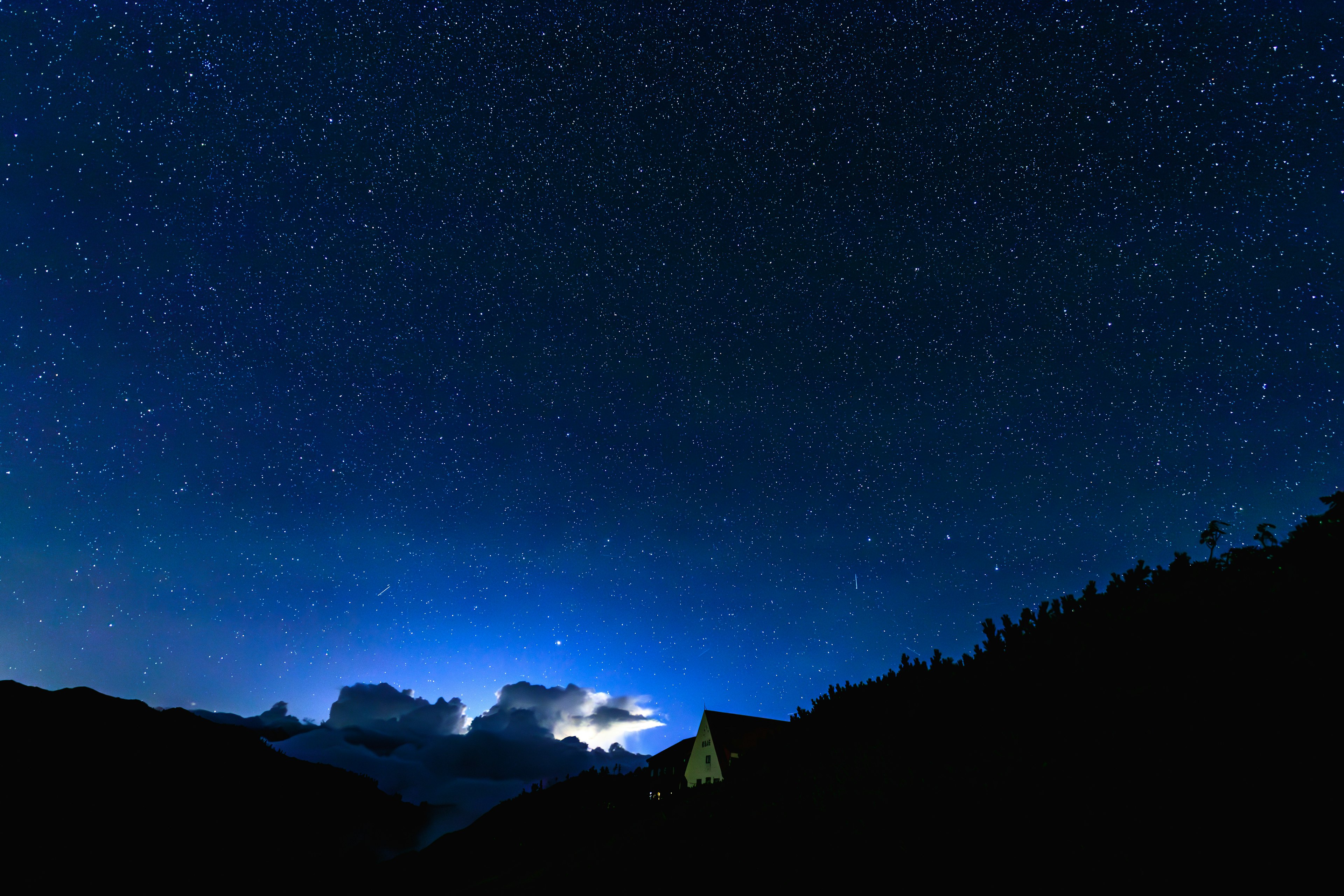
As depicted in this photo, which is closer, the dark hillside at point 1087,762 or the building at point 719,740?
the dark hillside at point 1087,762

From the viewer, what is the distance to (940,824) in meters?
5.62

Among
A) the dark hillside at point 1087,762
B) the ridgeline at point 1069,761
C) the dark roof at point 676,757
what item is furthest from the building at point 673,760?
the dark hillside at point 1087,762

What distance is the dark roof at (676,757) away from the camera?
54844mm

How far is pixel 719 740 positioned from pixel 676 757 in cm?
1086

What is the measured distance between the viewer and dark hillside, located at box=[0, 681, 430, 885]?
37.8 metres

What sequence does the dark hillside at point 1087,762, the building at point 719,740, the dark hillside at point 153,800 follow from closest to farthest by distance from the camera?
the dark hillside at point 1087,762 < the dark hillside at point 153,800 < the building at point 719,740

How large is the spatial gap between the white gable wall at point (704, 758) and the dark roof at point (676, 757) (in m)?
1.04

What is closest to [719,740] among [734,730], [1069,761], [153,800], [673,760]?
[734,730]

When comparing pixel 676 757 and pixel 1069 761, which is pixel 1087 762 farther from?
pixel 676 757

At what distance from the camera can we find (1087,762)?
5703 millimetres

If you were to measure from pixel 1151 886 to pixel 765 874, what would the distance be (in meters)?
3.84

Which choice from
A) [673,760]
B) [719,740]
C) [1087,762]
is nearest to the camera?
[1087,762]

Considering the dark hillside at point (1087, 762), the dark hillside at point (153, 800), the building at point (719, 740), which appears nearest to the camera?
the dark hillside at point (1087, 762)

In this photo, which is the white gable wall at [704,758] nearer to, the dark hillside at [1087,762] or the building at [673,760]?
the building at [673,760]
